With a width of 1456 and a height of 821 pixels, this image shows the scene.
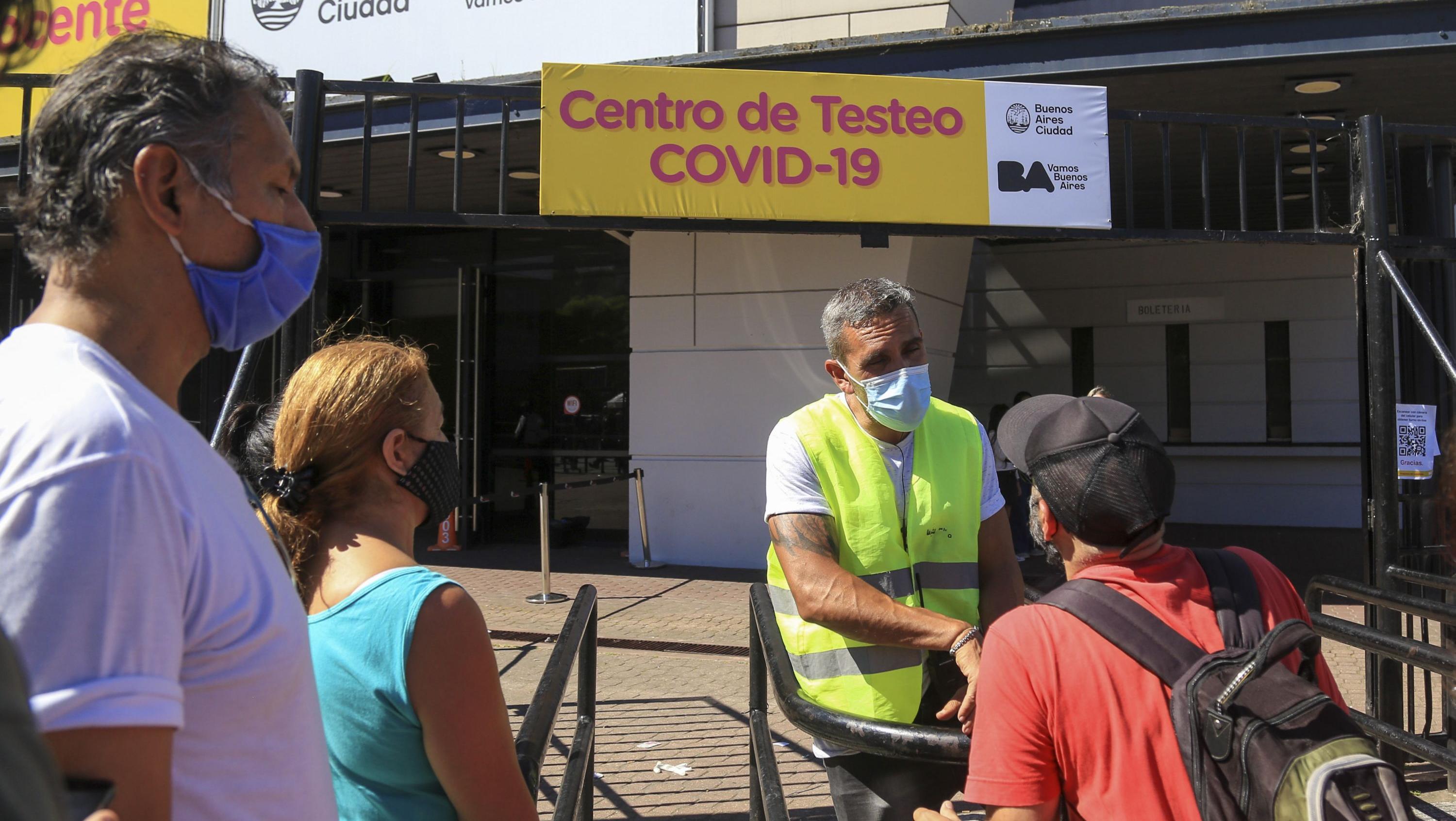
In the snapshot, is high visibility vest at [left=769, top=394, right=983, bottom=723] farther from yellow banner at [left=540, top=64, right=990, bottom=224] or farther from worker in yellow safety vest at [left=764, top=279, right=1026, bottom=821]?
yellow banner at [left=540, top=64, right=990, bottom=224]

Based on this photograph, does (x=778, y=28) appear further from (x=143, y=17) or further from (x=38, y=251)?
(x=38, y=251)

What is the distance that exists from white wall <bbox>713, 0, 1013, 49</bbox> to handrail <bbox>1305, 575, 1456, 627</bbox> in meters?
6.81

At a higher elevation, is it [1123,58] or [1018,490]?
[1123,58]

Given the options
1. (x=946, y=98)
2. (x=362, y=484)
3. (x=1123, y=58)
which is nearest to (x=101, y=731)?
(x=362, y=484)

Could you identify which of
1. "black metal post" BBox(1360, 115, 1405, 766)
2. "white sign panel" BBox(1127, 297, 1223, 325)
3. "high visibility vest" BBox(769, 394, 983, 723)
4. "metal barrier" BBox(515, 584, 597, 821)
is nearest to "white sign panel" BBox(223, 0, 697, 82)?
"black metal post" BBox(1360, 115, 1405, 766)

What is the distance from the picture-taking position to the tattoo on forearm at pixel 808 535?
249 centimetres

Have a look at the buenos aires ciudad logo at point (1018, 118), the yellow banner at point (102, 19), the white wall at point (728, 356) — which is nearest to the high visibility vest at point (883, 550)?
the buenos aires ciudad logo at point (1018, 118)

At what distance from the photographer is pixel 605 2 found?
973 centimetres

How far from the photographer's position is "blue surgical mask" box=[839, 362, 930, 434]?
105 inches

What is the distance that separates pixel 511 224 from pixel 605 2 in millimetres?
4842

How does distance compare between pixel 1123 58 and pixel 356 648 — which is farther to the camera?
pixel 1123 58

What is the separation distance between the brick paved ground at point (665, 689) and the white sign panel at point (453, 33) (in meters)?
4.94

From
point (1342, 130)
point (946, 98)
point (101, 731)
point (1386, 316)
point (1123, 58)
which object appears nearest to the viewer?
point (101, 731)

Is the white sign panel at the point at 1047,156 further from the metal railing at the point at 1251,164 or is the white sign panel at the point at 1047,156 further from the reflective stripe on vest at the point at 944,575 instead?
the reflective stripe on vest at the point at 944,575
